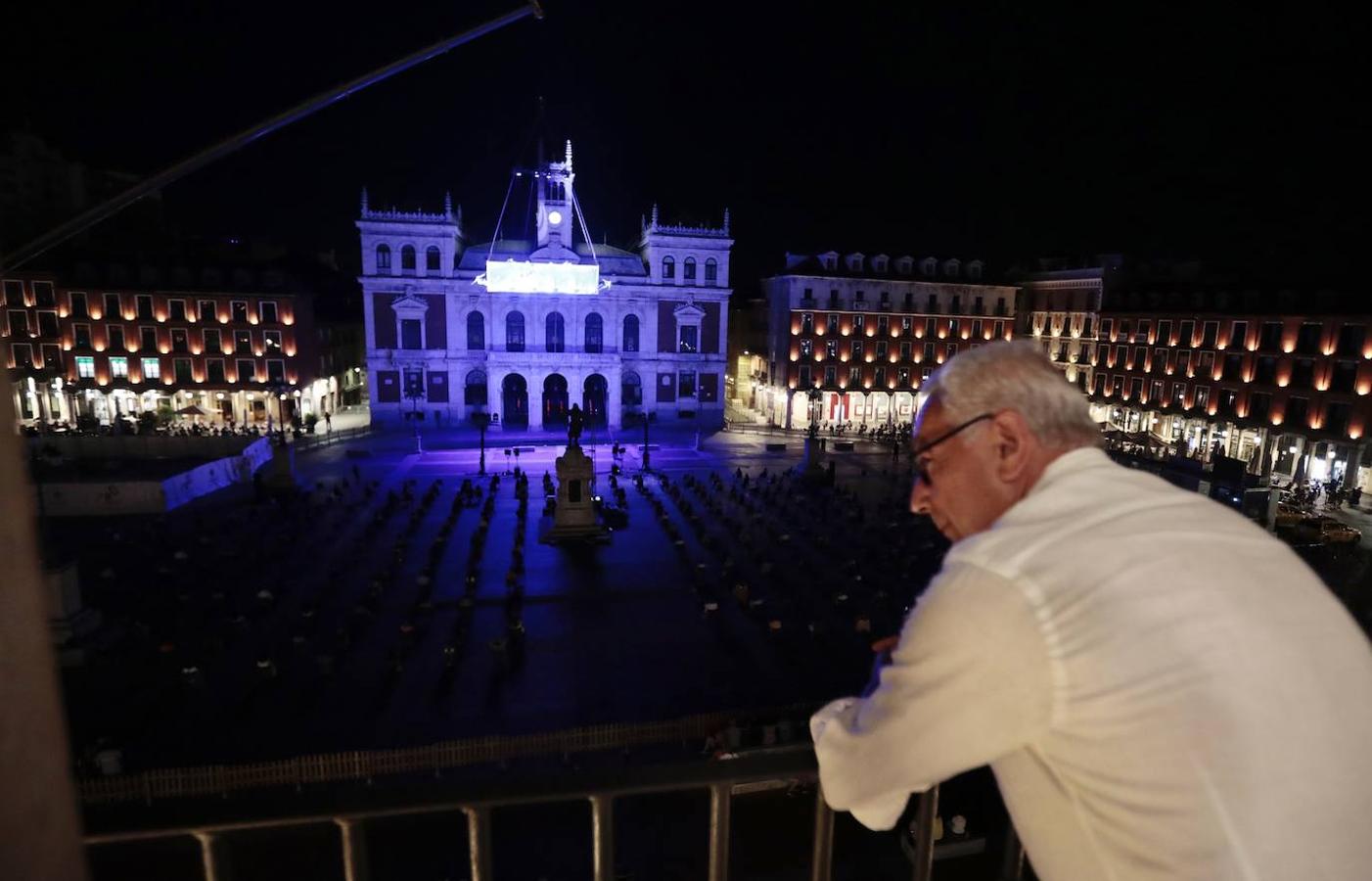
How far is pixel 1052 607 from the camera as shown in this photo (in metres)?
1.73

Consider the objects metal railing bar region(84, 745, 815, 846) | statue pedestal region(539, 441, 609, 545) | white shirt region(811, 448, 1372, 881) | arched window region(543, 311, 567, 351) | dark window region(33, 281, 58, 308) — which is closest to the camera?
white shirt region(811, 448, 1372, 881)

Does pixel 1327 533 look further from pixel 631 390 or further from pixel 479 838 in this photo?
pixel 631 390

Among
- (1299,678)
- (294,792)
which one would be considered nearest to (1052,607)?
(1299,678)

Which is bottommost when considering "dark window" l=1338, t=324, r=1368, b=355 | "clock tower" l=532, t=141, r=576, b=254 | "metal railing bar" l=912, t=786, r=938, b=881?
"metal railing bar" l=912, t=786, r=938, b=881

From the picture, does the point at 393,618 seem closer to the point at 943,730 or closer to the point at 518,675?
the point at 518,675

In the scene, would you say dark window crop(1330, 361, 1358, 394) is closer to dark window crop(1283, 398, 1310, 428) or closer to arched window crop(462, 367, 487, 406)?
dark window crop(1283, 398, 1310, 428)

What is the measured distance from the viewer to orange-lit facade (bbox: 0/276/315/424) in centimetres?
4188

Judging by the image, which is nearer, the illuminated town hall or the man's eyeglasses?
the man's eyeglasses

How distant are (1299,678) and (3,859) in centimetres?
267

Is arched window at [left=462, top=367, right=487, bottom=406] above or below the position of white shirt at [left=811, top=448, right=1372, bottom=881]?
below

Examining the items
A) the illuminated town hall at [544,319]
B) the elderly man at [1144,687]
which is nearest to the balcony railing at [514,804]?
the elderly man at [1144,687]

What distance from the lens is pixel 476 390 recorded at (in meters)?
49.5

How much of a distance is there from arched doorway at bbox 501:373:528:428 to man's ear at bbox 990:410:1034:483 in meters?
47.5

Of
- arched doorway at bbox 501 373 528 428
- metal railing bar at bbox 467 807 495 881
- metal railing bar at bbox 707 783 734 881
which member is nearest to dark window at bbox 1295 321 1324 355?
arched doorway at bbox 501 373 528 428
